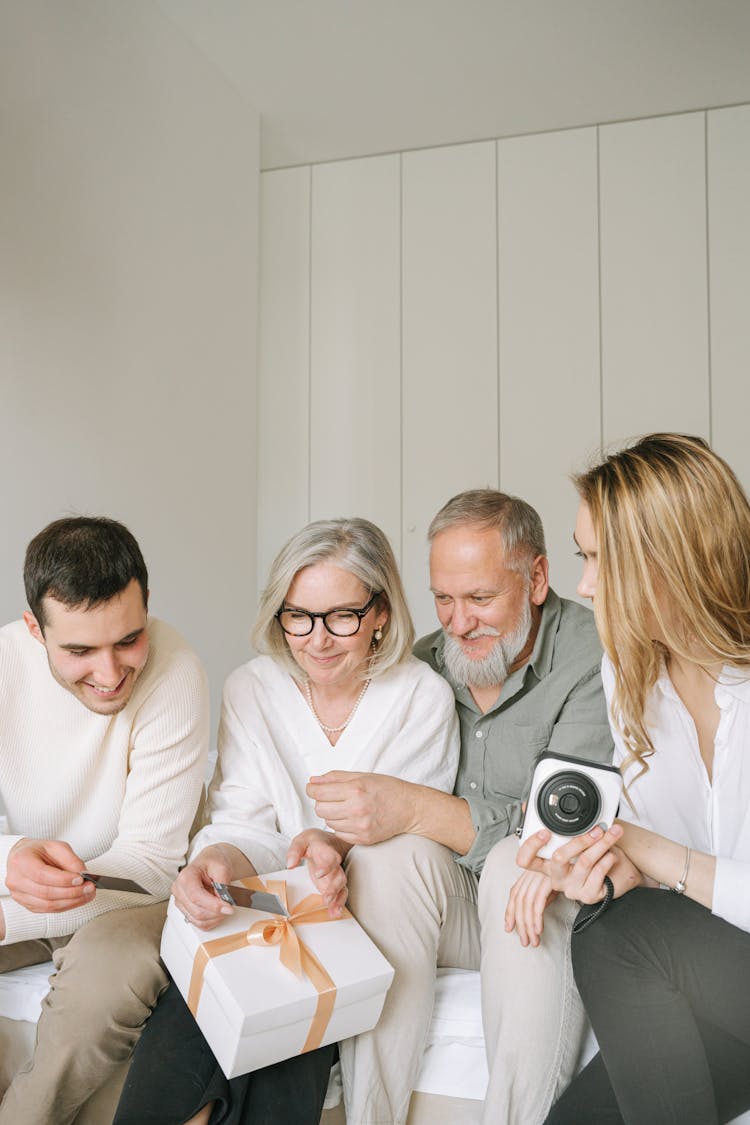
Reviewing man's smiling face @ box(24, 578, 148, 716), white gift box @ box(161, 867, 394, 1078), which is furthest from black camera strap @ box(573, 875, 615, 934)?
man's smiling face @ box(24, 578, 148, 716)

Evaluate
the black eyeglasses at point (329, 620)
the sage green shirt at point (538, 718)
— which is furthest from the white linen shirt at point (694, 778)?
the black eyeglasses at point (329, 620)

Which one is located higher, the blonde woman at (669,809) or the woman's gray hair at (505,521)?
the woman's gray hair at (505,521)

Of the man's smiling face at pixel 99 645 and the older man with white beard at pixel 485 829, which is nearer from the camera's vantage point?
the older man with white beard at pixel 485 829

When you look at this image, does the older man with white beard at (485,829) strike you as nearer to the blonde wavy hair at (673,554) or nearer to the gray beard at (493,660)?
the gray beard at (493,660)

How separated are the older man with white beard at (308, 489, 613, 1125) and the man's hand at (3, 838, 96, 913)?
1.20 feet

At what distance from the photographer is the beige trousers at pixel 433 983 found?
4.17 ft

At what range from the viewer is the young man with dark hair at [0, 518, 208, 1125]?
130cm

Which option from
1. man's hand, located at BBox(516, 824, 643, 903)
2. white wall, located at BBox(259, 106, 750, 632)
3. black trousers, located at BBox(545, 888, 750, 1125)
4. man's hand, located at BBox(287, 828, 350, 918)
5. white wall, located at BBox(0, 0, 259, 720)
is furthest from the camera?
white wall, located at BBox(259, 106, 750, 632)

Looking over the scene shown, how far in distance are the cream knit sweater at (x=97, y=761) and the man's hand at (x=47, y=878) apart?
14 cm

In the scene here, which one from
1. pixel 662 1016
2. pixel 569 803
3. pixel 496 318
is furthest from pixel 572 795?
pixel 496 318

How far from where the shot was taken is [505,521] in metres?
1.80

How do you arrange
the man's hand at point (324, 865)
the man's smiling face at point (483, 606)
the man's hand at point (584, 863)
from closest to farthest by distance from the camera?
the man's hand at point (584, 863) → the man's hand at point (324, 865) → the man's smiling face at point (483, 606)

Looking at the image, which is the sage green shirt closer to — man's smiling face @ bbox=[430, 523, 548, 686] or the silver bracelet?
man's smiling face @ bbox=[430, 523, 548, 686]

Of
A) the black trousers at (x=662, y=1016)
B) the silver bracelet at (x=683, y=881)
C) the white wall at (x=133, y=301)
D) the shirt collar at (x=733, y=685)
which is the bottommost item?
the black trousers at (x=662, y=1016)
